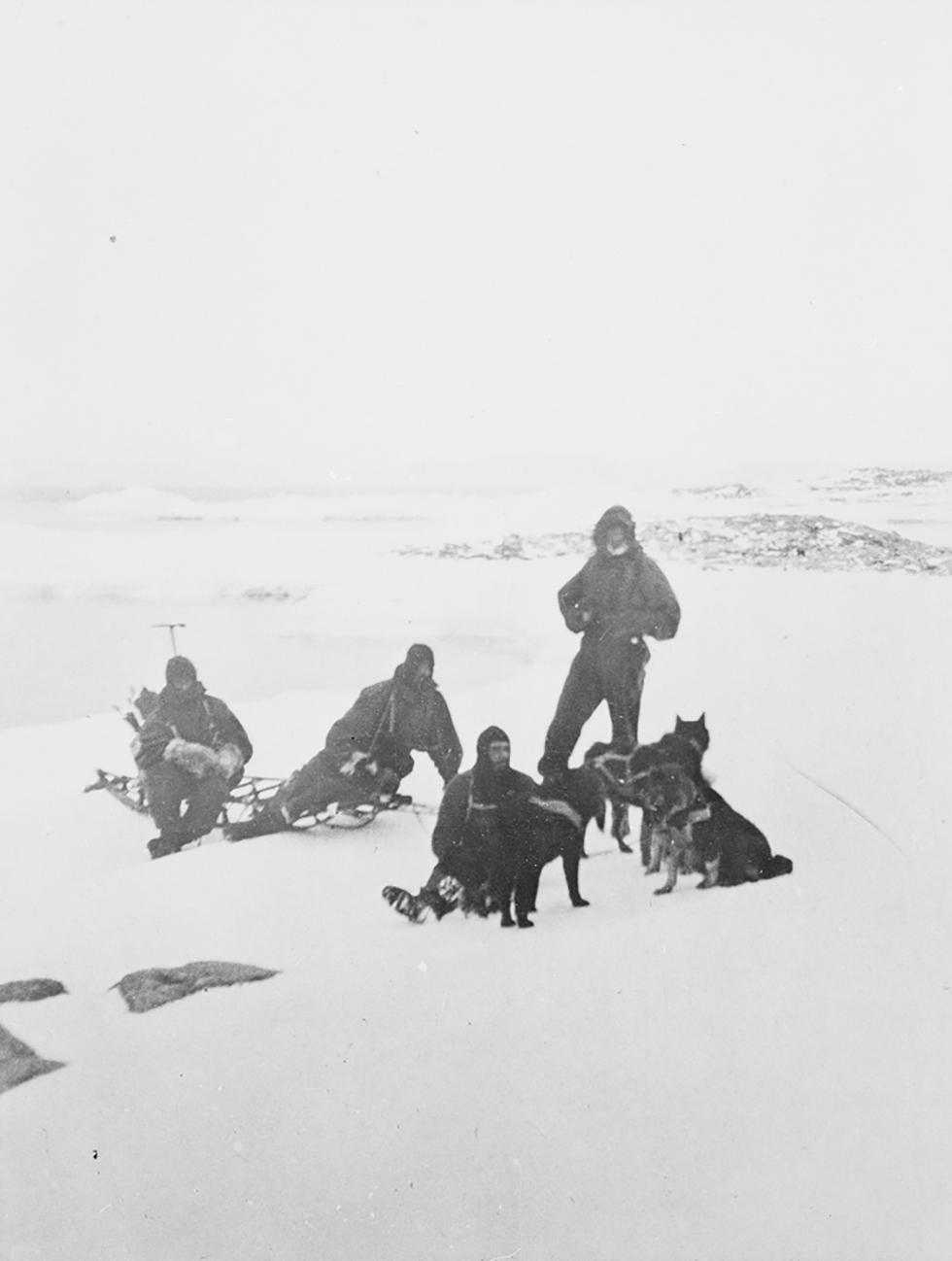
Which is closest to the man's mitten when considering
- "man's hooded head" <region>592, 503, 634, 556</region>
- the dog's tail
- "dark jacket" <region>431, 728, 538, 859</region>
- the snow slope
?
the snow slope

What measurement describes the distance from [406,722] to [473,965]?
561 mm

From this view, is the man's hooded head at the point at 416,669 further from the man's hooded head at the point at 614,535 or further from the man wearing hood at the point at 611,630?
the man's hooded head at the point at 614,535

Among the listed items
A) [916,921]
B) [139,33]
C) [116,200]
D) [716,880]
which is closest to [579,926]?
[716,880]

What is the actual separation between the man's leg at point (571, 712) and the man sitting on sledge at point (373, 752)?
22 cm

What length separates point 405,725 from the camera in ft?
7.23

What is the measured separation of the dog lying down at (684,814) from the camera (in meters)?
2.16

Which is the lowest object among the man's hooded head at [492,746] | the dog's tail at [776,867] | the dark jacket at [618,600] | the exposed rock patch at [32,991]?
the exposed rock patch at [32,991]

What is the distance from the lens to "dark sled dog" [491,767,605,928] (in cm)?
215

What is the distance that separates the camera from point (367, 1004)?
6.96ft

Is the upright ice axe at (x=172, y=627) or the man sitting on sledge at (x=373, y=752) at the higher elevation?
the upright ice axe at (x=172, y=627)

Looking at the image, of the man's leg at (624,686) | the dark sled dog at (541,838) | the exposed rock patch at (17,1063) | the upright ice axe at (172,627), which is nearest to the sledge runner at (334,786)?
the dark sled dog at (541,838)

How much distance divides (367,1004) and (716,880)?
83 cm

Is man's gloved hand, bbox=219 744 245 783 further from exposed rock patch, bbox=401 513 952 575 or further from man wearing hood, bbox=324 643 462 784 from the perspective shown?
exposed rock patch, bbox=401 513 952 575

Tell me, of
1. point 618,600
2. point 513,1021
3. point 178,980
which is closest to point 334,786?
point 178,980
